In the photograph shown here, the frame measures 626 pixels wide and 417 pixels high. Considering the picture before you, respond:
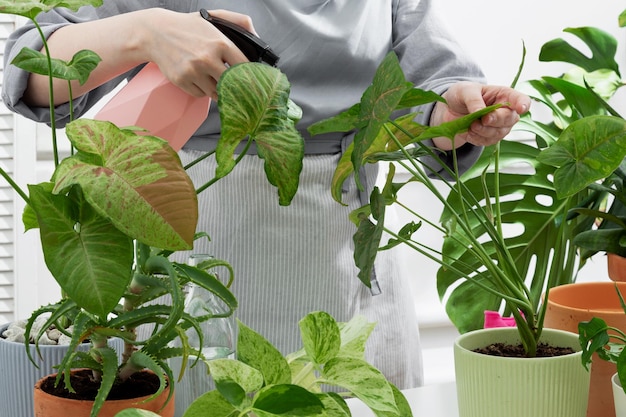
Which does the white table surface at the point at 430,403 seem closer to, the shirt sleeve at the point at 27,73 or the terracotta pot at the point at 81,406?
the terracotta pot at the point at 81,406

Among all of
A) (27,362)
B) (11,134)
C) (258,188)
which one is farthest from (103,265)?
(11,134)

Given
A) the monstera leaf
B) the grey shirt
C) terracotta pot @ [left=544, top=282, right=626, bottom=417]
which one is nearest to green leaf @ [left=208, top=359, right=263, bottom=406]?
terracotta pot @ [left=544, top=282, right=626, bottom=417]

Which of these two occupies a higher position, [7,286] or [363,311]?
[363,311]

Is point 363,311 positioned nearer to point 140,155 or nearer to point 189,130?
point 189,130

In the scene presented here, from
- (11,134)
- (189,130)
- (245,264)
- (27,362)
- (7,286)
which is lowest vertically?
(7,286)

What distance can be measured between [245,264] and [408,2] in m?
0.43

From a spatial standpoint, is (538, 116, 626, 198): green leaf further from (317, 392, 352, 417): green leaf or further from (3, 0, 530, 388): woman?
(3, 0, 530, 388): woman

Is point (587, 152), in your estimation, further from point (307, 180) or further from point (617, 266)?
point (307, 180)

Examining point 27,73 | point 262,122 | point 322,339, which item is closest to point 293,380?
point 322,339

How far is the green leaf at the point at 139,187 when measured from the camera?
→ 34cm

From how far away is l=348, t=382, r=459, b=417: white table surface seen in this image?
0.73m

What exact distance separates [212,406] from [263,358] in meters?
0.04

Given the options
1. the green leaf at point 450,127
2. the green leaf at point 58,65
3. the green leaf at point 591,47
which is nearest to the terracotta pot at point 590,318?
the green leaf at point 450,127

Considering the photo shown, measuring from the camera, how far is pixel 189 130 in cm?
63
